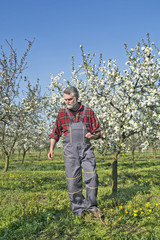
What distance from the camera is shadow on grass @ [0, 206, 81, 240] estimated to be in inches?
126

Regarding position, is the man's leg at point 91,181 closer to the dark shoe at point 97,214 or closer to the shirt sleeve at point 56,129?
the dark shoe at point 97,214

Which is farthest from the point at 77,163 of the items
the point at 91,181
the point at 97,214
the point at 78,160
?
the point at 97,214

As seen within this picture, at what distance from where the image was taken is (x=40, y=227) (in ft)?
11.3

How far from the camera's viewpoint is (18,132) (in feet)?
41.3

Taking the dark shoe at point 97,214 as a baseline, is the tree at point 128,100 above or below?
above

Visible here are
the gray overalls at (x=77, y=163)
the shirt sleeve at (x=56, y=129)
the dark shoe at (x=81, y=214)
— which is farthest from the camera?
the shirt sleeve at (x=56, y=129)

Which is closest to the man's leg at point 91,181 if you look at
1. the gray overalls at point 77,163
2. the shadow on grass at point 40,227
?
the gray overalls at point 77,163

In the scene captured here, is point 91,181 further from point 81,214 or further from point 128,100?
point 128,100

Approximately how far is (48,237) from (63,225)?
393 millimetres

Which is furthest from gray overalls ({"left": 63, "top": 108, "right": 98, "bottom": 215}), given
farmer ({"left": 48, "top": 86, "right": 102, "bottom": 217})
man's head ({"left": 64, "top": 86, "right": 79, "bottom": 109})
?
man's head ({"left": 64, "top": 86, "right": 79, "bottom": 109})

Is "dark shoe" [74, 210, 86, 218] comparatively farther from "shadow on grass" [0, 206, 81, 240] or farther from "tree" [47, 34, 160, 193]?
"tree" [47, 34, 160, 193]

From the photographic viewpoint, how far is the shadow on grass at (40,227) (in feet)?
10.5

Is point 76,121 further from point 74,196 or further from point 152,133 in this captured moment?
point 152,133

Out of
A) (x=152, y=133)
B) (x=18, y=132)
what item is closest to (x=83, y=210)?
(x=152, y=133)
